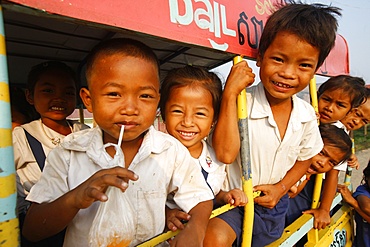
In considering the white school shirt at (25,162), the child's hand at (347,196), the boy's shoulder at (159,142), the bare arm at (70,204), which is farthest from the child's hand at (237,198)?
the child's hand at (347,196)

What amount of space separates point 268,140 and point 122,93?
38.0 inches

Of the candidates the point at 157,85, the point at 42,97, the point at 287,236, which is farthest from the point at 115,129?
the point at 287,236

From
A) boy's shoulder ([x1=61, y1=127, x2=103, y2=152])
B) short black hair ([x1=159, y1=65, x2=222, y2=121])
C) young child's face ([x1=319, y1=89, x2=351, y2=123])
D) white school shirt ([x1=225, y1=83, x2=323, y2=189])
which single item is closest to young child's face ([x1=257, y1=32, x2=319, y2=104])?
white school shirt ([x1=225, y1=83, x2=323, y2=189])

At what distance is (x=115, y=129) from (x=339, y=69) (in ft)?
7.87

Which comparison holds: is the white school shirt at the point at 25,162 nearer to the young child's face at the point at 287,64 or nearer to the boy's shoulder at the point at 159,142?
the boy's shoulder at the point at 159,142

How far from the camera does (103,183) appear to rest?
778 millimetres

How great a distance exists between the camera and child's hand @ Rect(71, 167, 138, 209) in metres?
0.76

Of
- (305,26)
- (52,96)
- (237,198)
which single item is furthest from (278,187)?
(52,96)

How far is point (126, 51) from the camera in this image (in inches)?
Result: 41.6

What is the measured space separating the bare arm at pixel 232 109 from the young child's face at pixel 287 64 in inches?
6.3

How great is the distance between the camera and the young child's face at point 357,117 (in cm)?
314

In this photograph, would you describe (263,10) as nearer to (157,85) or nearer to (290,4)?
(290,4)

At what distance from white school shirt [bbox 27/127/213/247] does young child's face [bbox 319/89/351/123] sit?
71.0 inches

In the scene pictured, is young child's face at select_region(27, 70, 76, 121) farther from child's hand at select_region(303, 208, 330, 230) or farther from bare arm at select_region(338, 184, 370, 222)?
bare arm at select_region(338, 184, 370, 222)
